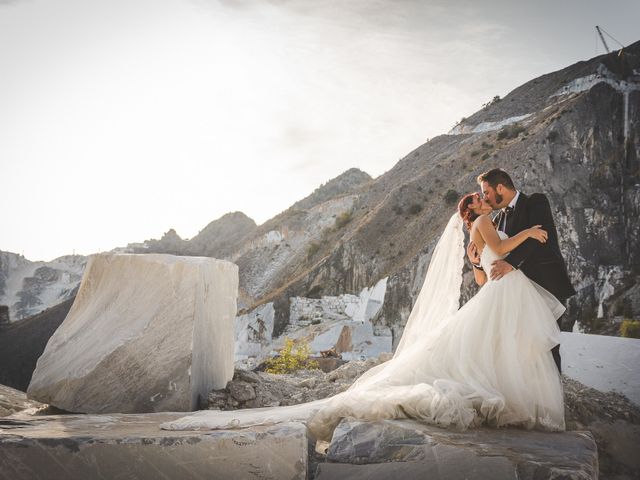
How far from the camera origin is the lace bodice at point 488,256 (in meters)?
3.66

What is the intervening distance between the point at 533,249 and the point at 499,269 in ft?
0.93

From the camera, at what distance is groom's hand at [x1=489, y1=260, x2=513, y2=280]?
3500 mm

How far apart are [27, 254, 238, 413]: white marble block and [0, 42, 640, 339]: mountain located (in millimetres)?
38031

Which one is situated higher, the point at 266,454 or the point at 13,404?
the point at 266,454

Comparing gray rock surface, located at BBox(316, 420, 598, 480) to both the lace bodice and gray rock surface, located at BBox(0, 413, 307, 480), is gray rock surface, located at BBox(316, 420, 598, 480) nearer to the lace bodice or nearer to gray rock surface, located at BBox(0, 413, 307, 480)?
gray rock surface, located at BBox(0, 413, 307, 480)

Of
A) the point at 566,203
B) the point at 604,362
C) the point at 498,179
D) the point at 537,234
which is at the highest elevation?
the point at 566,203

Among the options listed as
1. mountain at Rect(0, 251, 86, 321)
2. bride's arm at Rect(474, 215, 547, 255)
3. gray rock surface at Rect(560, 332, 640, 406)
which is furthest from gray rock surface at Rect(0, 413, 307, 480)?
mountain at Rect(0, 251, 86, 321)

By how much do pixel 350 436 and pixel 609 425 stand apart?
4.00 meters

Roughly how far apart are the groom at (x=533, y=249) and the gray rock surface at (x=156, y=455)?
2088 mm

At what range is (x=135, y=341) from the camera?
3.94 m

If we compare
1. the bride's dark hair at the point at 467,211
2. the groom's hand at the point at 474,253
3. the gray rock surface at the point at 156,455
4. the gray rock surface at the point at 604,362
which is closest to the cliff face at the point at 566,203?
the gray rock surface at the point at 604,362

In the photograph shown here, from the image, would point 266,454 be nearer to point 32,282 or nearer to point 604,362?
point 604,362

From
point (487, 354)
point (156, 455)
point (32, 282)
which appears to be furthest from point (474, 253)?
point (32, 282)

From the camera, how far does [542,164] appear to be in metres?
44.5
